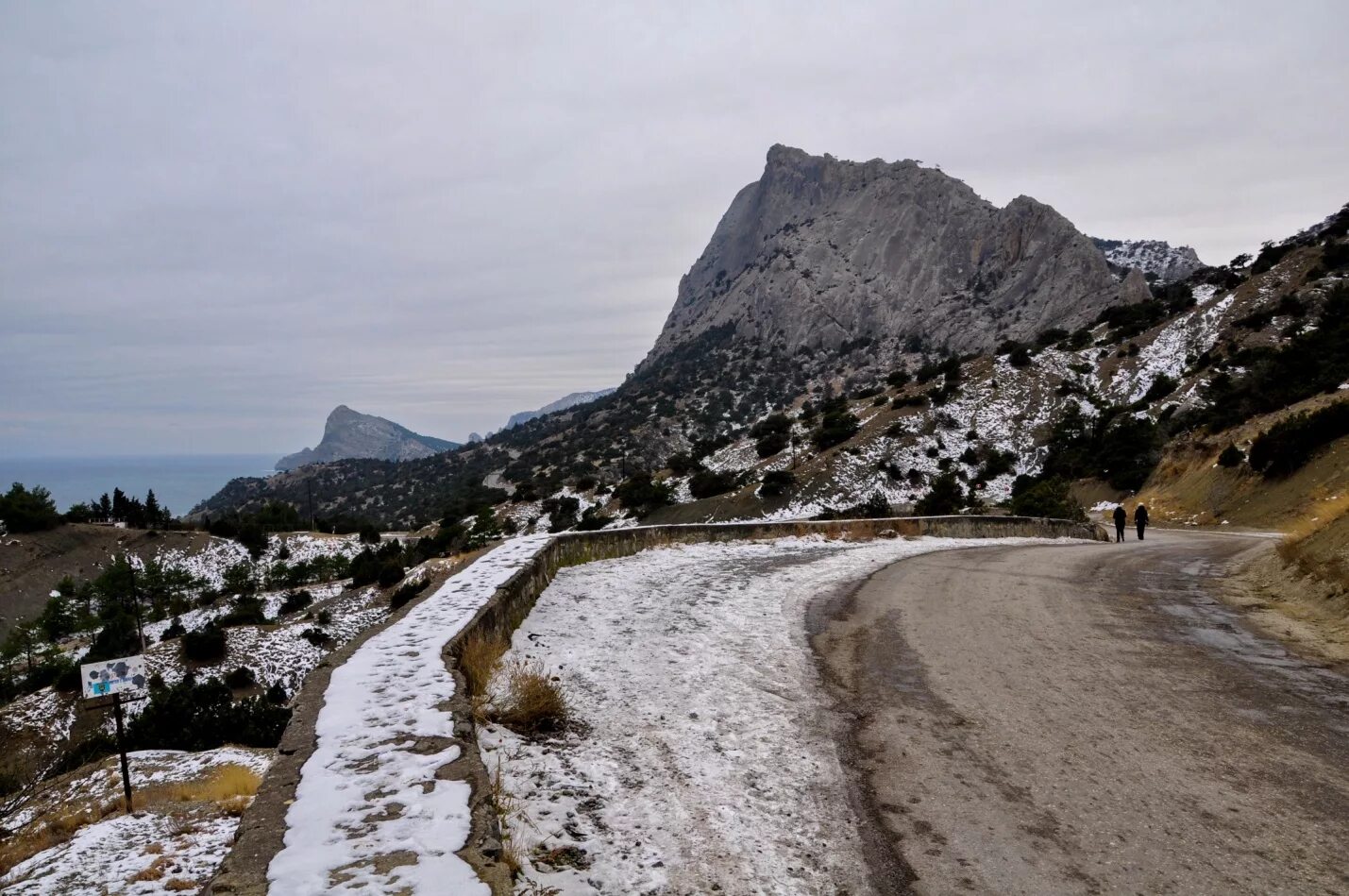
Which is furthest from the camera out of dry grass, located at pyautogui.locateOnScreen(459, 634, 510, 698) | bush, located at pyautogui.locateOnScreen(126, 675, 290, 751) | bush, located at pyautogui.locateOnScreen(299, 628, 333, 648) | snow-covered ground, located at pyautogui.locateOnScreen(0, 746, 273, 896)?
bush, located at pyautogui.locateOnScreen(299, 628, 333, 648)

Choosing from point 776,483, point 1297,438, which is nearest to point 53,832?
point 1297,438

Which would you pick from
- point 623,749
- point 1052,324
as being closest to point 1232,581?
point 623,749

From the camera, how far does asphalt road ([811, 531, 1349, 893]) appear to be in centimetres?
381

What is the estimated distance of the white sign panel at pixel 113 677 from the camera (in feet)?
23.1

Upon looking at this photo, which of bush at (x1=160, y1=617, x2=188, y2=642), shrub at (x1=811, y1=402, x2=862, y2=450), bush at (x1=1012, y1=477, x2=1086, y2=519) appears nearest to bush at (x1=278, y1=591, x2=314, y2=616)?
bush at (x1=160, y1=617, x2=188, y2=642)

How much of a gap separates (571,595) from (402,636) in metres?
4.02

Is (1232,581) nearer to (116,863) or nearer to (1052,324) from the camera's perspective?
(116,863)

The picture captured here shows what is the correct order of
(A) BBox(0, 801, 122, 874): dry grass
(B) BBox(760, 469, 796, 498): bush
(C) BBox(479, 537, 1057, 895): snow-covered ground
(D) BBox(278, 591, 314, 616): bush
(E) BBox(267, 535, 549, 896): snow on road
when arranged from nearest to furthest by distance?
1. (E) BBox(267, 535, 549, 896): snow on road
2. (C) BBox(479, 537, 1057, 895): snow-covered ground
3. (A) BBox(0, 801, 122, 874): dry grass
4. (D) BBox(278, 591, 314, 616): bush
5. (B) BBox(760, 469, 796, 498): bush

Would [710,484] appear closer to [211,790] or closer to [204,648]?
[204,648]

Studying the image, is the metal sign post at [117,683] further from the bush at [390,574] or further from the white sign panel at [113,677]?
the bush at [390,574]

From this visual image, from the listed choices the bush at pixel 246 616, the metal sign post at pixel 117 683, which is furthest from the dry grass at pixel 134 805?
the bush at pixel 246 616

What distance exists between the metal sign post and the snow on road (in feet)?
7.86

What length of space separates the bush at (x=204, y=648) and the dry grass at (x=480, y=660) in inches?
1310

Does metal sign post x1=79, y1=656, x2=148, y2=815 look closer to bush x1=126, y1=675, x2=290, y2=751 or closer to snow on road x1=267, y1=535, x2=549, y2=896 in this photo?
snow on road x1=267, y1=535, x2=549, y2=896
